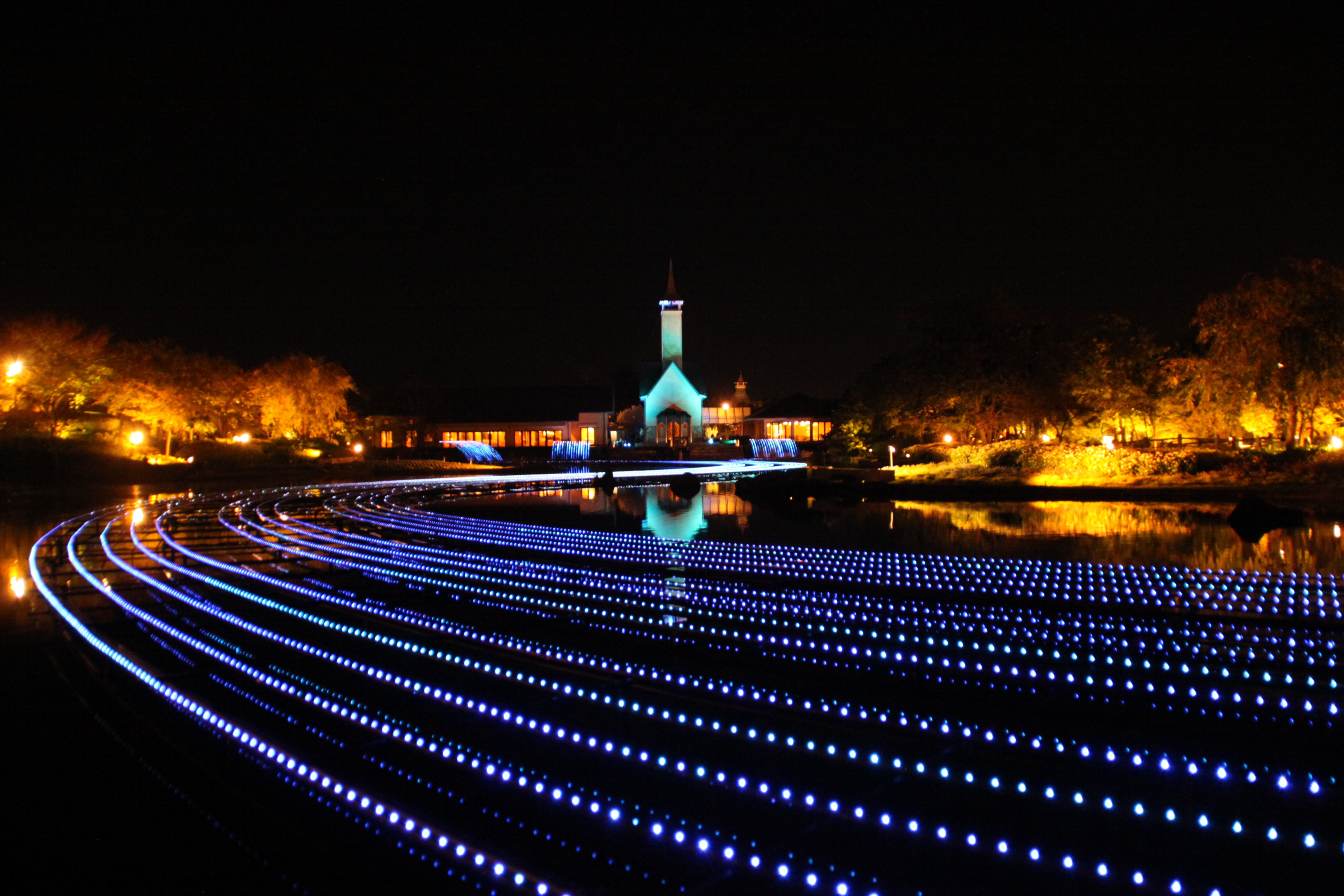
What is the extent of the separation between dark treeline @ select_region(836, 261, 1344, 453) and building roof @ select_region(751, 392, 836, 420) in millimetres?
22312

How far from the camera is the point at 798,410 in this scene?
67.9m

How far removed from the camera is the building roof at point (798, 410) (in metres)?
67.1

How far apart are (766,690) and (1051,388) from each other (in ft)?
101

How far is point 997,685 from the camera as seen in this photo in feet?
20.1

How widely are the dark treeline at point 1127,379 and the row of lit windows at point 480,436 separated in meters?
30.3

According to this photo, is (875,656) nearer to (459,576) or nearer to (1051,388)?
(459,576)

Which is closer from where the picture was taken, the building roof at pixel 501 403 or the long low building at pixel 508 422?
the long low building at pixel 508 422

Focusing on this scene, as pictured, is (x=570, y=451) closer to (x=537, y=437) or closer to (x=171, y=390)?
(x=537, y=437)

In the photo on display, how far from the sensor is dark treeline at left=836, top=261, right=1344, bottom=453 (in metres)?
27.0

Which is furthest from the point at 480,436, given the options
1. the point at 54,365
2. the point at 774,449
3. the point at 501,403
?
the point at 54,365

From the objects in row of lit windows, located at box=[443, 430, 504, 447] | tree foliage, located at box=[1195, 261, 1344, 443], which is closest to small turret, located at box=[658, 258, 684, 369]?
row of lit windows, located at box=[443, 430, 504, 447]

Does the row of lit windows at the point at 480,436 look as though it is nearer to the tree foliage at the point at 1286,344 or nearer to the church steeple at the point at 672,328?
the church steeple at the point at 672,328

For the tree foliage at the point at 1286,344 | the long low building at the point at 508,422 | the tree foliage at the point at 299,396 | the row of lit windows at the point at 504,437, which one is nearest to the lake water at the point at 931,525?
the tree foliage at the point at 1286,344

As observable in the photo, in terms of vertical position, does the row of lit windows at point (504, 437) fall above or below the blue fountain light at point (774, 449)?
above
